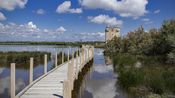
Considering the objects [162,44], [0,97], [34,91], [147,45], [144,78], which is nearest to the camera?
[34,91]

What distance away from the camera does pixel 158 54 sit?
35.3 m

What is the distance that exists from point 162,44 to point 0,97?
2190cm

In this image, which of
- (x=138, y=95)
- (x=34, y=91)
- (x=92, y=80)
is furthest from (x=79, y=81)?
(x=34, y=91)

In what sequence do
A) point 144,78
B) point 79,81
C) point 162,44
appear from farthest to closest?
point 162,44
point 79,81
point 144,78

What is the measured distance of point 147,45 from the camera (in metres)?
38.5

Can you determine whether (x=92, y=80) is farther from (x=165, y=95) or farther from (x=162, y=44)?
(x=162, y=44)

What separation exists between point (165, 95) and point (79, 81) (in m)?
9.92

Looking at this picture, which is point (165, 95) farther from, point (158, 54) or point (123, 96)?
point (158, 54)

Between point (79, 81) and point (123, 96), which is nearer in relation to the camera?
point (123, 96)

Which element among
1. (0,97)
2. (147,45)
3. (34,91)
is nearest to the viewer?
(34,91)

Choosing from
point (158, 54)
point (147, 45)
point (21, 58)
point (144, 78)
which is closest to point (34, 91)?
point (144, 78)

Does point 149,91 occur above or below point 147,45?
below

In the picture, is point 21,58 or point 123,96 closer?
point 123,96

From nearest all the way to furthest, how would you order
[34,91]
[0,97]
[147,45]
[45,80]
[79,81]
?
[34,91], [0,97], [45,80], [79,81], [147,45]
